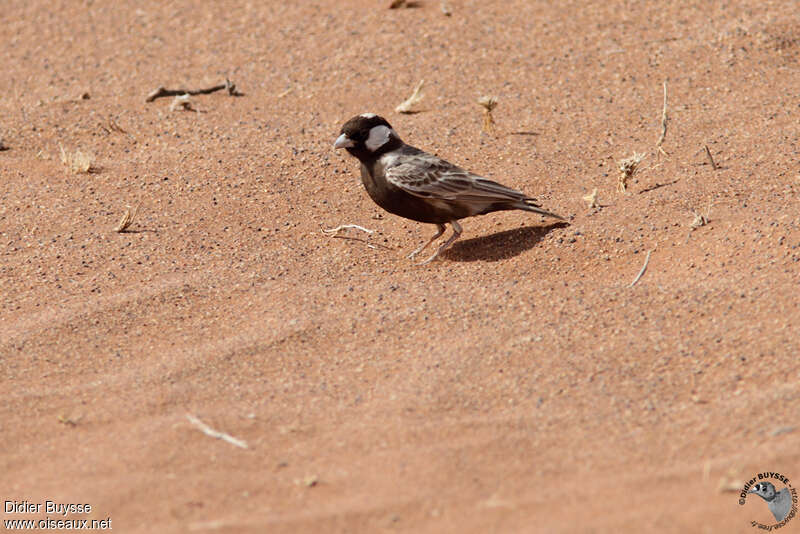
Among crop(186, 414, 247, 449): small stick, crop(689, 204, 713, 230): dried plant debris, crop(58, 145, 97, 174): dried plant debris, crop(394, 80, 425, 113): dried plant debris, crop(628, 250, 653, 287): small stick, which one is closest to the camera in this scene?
crop(186, 414, 247, 449): small stick

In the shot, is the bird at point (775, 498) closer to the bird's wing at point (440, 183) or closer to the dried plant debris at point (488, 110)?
the bird's wing at point (440, 183)

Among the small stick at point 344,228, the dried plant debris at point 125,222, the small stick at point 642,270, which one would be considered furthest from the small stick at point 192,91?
the small stick at point 642,270

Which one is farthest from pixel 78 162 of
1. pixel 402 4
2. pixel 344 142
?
pixel 402 4

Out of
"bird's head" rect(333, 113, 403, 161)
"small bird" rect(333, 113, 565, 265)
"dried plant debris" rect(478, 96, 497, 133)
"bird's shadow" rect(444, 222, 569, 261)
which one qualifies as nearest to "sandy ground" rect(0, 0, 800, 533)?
"bird's shadow" rect(444, 222, 569, 261)

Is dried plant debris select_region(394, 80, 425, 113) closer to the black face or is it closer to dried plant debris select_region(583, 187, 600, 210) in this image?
the black face

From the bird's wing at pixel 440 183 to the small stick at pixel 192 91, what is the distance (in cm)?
269

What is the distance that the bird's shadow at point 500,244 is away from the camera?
6184 millimetres

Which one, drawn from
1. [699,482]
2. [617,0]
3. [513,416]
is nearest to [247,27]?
[617,0]

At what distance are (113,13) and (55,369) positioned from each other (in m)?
6.46

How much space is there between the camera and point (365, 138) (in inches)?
252

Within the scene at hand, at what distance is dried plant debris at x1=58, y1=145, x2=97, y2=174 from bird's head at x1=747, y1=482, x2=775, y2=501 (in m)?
5.44

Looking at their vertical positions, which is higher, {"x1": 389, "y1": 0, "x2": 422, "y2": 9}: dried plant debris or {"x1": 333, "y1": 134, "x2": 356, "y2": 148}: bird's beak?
{"x1": 389, "y1": 0, "x2": 422, "y2": 9}: dried plant debris

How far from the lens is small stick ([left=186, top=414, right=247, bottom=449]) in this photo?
4.14 meters

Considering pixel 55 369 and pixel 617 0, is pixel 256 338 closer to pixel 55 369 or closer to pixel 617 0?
pixel 55 369
